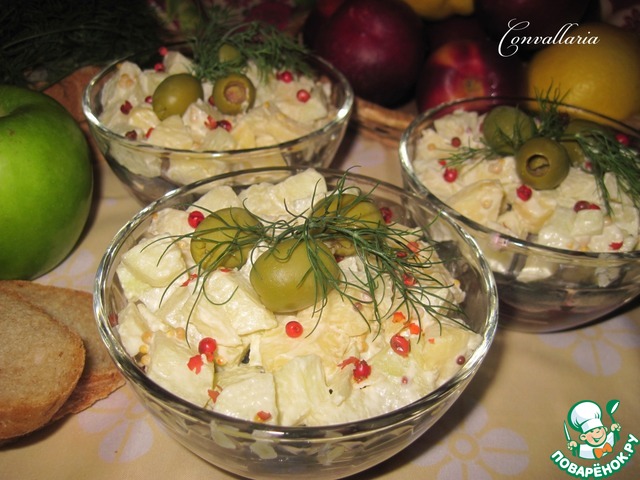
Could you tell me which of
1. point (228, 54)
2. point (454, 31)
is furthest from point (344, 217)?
point (454, 31)

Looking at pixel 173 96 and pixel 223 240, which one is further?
pixel 173 96

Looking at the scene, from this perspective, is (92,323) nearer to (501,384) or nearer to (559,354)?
(501,384)

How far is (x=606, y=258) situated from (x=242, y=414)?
135 cm

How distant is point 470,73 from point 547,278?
55.9 inches

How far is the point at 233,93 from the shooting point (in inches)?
105

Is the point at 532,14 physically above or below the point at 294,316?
above

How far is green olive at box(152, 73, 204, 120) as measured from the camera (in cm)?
256

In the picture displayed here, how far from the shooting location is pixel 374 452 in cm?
148

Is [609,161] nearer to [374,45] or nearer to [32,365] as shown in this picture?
[374,45]

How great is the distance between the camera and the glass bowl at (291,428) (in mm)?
1331

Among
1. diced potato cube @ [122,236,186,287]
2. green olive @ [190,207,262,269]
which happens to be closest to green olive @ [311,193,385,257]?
green olive @ [190,207,262,269]

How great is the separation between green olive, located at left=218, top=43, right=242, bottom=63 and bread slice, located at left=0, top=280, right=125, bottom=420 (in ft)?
4.29

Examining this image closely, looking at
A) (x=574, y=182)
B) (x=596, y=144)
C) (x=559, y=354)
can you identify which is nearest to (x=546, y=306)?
(x=559, y=354)

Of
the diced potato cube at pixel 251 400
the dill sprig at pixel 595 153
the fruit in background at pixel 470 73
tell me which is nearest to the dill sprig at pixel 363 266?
the diced potato cube at pixel 251 400
